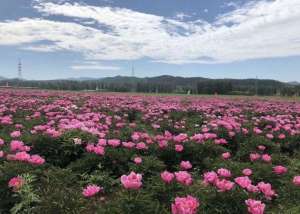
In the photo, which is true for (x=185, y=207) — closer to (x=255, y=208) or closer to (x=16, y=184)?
(x=255, y=208)

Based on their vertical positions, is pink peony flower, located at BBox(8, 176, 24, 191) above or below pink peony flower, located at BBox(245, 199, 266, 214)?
below

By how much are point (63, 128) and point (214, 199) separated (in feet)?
12.6

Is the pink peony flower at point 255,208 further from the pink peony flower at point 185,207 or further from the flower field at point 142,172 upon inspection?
the pink peony flower at point 185,207

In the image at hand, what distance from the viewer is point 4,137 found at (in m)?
7.14

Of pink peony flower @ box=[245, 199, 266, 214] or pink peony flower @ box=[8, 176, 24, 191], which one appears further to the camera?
pink peony flower @ box=[8, 176, 24, 191]

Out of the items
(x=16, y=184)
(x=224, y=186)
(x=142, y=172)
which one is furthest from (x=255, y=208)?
(x=142, y=172)

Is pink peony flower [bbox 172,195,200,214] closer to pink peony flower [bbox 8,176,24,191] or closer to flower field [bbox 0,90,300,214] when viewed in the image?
flower field [bbox 0,90,300,214]

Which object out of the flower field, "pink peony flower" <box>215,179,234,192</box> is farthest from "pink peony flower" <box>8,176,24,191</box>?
"pink peony flower" <box>215,179,234,192</box>

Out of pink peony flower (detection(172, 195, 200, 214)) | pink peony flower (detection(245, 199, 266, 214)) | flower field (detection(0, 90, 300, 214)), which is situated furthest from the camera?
flower field (detection(0, 90, 300, 214))

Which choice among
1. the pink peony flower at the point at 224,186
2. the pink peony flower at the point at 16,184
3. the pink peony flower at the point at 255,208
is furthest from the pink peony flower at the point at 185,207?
the pink peony flower at the point at 16,184

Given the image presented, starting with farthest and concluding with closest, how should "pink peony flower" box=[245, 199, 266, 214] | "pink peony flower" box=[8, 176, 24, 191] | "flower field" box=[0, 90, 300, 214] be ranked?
"pink peony flower" box=[8, 176, 24, 191] < "flower field" box=[0, 90, 300, 214] < "pink peony flower" box=[245, 199, 266, 214]

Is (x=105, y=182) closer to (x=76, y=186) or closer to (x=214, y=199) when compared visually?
(x=76, y=186)

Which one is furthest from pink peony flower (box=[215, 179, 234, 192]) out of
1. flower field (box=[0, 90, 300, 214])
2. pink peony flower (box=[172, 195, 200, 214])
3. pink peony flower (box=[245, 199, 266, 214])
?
pink peony flower (box=[172, 195, 200, 214])

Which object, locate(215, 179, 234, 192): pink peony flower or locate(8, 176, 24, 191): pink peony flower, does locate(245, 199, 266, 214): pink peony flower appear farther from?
locate(8, 176, 24, 191): pink peony flower
